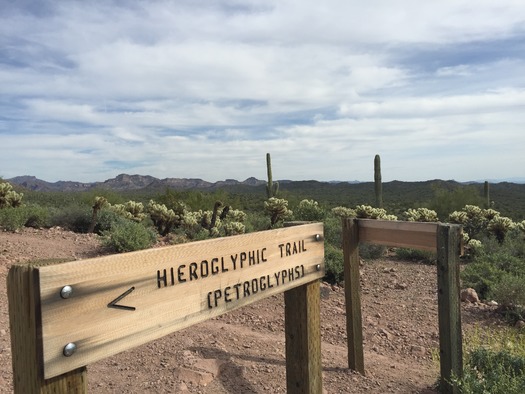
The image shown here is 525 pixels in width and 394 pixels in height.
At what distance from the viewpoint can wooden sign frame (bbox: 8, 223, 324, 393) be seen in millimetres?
1754

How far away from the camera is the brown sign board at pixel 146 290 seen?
1787 mm

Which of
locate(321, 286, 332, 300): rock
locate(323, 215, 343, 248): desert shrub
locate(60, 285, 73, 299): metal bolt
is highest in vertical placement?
locate(60, 285, 73, 299): metal bolt

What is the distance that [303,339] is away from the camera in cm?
310

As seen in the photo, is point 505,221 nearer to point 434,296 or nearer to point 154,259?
point 434,296

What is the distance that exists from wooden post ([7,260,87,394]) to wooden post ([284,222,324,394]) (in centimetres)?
165

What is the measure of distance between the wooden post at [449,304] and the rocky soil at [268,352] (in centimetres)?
52

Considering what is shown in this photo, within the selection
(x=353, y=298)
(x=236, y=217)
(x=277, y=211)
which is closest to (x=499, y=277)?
(x=353, y=298)

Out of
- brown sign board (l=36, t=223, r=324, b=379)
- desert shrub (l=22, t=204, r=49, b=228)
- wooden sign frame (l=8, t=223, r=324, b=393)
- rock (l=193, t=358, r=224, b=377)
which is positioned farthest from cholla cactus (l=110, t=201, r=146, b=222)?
brown sign board (l=36, t=223, r=324, b=379)

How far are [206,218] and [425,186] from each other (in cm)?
5647

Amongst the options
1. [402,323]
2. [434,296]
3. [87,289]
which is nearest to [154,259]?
[87,289]

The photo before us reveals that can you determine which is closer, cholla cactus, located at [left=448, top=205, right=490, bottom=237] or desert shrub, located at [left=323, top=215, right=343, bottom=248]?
desert shrub, located at [left=323, top=215, right=343, bottom=248]

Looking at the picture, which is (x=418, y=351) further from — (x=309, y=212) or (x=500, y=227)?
(x=500, y=227)

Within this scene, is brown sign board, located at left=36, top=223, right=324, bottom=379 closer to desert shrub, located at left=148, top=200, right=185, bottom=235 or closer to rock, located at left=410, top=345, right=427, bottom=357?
rock, located at left=410, top=345, right=427, bottom=357

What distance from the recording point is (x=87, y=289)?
1.88 m
